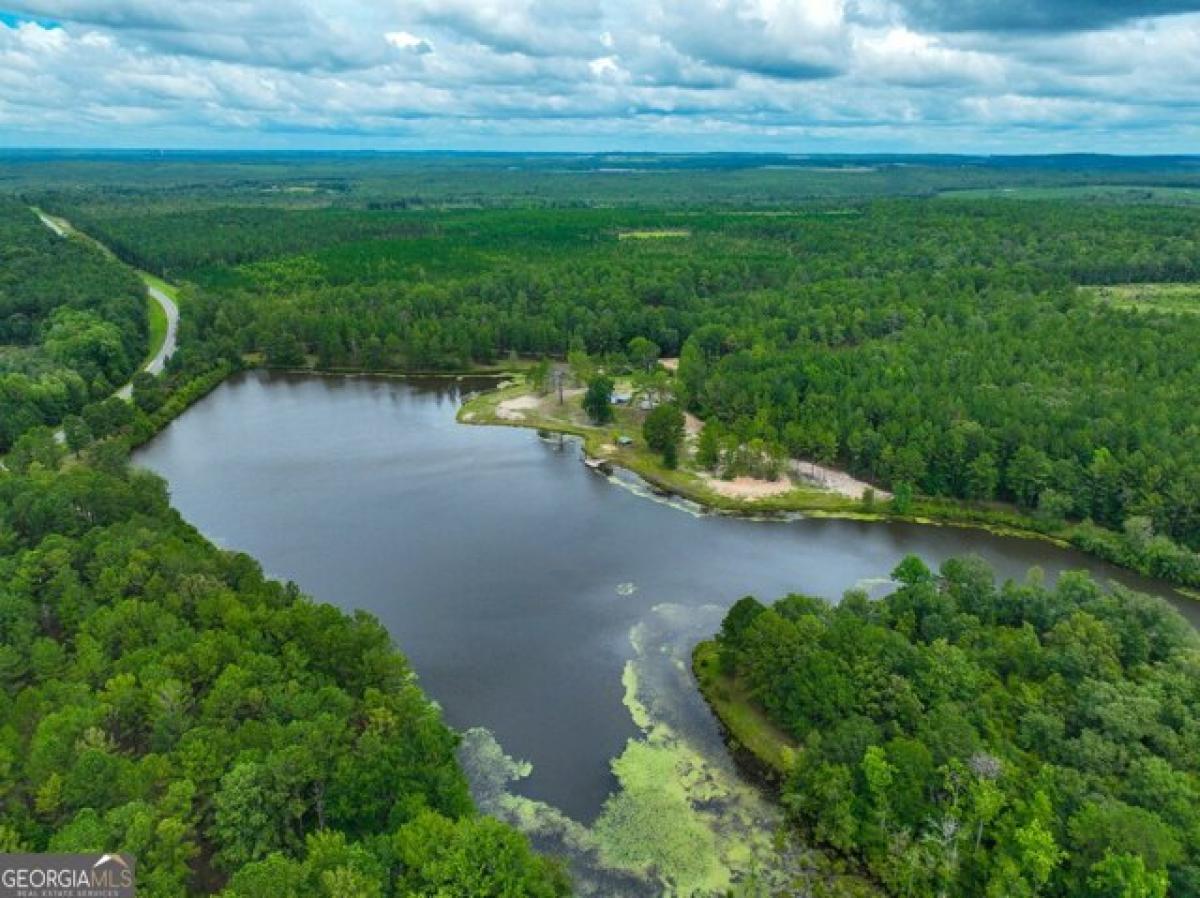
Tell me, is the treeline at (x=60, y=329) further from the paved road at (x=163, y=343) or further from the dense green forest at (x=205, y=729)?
the dense green forest at (x=205, y=729)

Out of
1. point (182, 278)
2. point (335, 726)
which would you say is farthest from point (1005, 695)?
point (182, 278)

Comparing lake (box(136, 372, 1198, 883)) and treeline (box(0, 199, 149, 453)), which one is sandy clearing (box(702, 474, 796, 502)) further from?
treeline (box(0, 199, 149, 453))

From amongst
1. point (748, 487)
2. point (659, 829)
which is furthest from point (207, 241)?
point (659, 829)

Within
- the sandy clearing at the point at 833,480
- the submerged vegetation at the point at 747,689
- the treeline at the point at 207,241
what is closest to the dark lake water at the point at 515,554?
the submerged vegetation at the point at 747,689

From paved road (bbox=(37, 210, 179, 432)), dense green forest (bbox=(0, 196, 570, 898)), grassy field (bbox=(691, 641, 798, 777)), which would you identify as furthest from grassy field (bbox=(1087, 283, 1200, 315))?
paved road (bbox=(37, 210, 179, 432))

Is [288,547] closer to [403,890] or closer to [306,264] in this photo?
[403,890]
